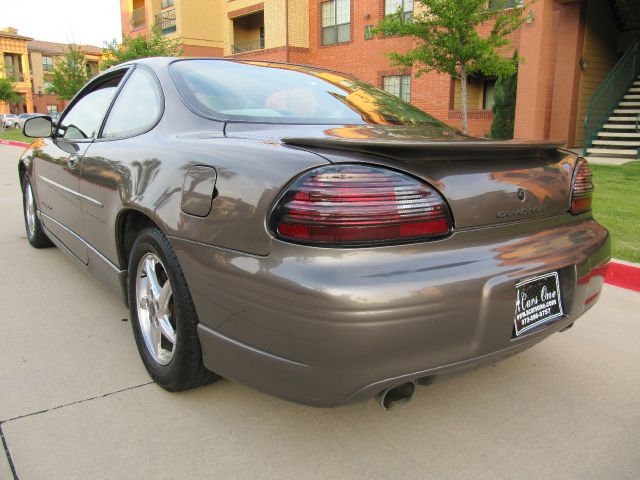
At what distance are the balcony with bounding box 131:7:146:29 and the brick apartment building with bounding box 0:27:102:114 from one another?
2594 centimetres

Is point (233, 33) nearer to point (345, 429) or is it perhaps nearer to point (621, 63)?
point (621, 63)

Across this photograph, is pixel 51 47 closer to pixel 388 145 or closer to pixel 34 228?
pixel 34 228

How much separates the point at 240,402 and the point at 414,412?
792 millimetres

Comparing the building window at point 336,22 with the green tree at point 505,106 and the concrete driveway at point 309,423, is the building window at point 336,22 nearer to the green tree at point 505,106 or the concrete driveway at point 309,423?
the green tree at point 505,106

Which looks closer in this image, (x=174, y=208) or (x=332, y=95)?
(x=174, y=208)

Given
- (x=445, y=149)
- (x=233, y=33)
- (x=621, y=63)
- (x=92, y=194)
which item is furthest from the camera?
(x=233, y=33)

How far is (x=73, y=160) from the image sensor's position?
3396mm

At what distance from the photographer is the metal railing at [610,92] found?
12.4m

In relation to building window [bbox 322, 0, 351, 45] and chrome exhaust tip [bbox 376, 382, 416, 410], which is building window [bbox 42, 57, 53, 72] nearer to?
building window [bbox 322, 0, 351, 45]

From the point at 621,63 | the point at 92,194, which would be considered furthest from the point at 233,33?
the point at 92,194

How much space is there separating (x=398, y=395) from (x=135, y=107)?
7.11 feet

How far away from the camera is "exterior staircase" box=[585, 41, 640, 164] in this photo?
11914 mm

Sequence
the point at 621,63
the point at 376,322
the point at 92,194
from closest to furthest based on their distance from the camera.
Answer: the point at 376,322 → the point at 92,194 → the point at 621,63

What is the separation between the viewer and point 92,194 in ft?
10.0
